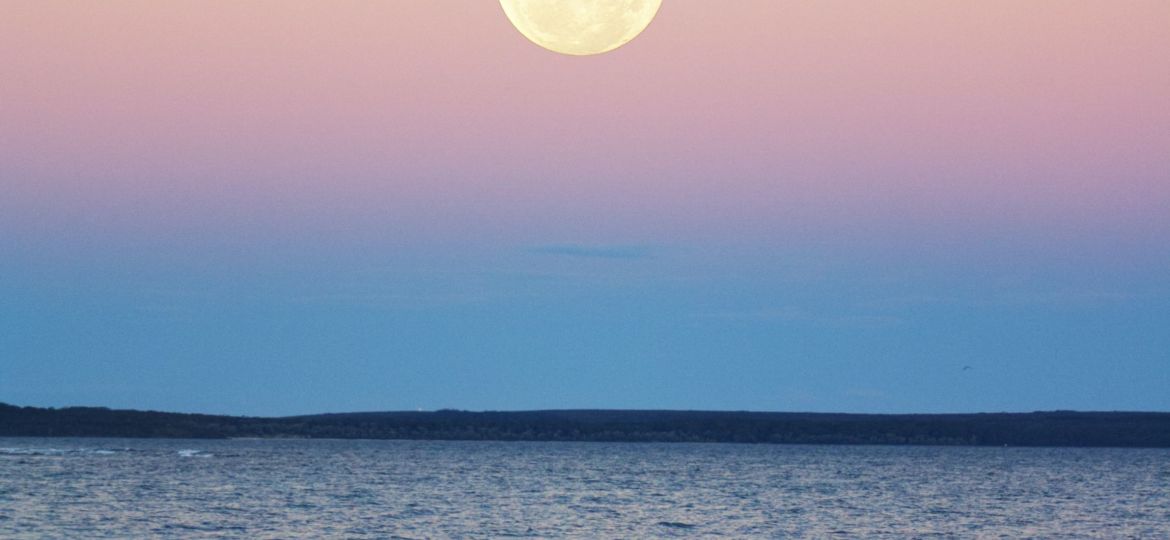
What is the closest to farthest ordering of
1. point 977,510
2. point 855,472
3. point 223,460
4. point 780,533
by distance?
point 780,533, point 977,510, point 855,472, point 223,460

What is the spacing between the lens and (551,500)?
66062 millimetres

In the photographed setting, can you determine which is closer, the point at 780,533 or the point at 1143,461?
the point at 780,533

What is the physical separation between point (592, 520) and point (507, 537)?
7.30 metres

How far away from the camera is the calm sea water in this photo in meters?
51.9

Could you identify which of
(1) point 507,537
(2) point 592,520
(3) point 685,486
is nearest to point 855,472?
(3) point 685,486

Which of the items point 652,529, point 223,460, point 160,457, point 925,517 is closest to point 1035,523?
point 925,517

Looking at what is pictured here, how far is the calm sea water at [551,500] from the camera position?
170ft

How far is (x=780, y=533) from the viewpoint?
52250 mm

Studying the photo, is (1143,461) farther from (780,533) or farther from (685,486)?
(780,533)

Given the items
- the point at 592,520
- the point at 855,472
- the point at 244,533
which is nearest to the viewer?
the point at 244,533

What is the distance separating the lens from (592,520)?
55.6m

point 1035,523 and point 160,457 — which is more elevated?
point 160,457

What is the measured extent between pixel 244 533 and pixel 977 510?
32.4 metres

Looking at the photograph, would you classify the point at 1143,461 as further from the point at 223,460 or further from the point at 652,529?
the point at 652,529
